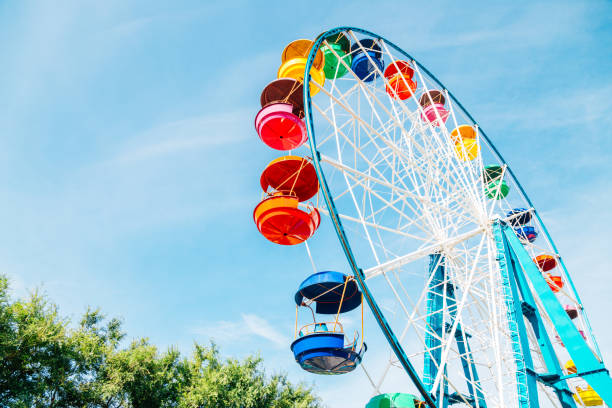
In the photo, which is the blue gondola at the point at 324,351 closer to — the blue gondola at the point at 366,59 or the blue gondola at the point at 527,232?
the blue gondola at the point at 366,59

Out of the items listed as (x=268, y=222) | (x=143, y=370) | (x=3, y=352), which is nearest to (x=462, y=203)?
(x=268, y=222)

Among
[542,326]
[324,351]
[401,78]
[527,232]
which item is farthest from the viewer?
[527,232]

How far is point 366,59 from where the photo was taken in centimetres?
1456

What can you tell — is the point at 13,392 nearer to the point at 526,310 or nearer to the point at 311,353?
the point at 311,353

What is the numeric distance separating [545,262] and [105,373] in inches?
761

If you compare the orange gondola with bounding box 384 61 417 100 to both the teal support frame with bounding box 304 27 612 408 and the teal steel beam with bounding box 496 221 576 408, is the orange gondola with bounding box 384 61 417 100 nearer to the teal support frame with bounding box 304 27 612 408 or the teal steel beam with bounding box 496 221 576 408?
the teal support frame with bounding box 304 27 612 408

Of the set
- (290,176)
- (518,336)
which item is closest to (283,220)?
(290,176)

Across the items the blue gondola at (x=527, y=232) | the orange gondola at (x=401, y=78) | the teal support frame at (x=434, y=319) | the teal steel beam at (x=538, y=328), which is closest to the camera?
the teal steel beam at (x=538, y=328)

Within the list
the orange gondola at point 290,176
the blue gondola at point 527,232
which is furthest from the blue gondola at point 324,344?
the blue gondola at point 527,232

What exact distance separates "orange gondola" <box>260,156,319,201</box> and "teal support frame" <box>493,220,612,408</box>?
5.51 m

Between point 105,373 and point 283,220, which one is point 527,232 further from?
point 105,373

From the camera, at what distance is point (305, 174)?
10852 millimetres

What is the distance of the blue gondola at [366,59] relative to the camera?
1394 cm

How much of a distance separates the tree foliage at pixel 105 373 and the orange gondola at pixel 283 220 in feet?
28.6
